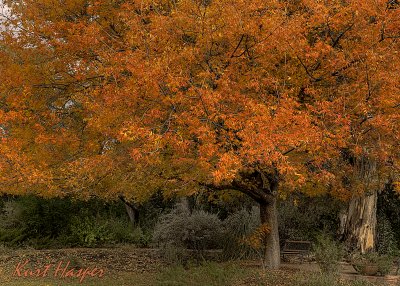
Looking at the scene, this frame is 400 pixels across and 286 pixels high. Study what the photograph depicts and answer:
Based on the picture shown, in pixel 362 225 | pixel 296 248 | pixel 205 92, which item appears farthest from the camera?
pixel 362 225

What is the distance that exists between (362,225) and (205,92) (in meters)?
10.2

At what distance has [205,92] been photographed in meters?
9.76

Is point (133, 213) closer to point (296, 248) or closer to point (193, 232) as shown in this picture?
point (193, 232)

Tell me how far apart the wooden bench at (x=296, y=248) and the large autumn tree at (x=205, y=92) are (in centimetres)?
285

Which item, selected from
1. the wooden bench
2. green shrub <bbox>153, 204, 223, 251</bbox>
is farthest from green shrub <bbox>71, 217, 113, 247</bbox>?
the wooden bench

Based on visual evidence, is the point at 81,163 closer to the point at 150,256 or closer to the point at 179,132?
the point at 179,132

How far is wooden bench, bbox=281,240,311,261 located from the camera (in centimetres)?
1642

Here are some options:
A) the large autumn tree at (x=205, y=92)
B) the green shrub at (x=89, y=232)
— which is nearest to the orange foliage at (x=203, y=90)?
the large autumn tree at (x=205, y=92)

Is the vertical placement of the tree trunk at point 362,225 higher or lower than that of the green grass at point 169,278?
higher

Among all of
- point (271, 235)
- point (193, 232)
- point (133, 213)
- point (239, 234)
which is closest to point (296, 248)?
point (239, 234)

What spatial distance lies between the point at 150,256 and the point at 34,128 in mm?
6367

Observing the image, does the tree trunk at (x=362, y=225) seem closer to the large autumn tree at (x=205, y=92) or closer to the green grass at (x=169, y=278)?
the large autumn tree at (x=205, y=92)

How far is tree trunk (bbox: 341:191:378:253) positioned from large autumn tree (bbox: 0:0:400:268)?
395 centimetres

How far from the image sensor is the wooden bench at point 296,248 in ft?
53.9
